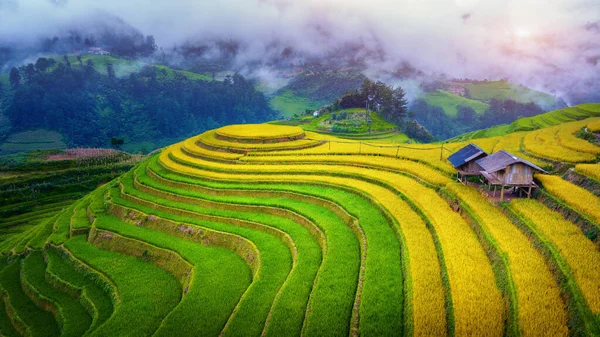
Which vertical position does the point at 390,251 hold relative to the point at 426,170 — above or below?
below

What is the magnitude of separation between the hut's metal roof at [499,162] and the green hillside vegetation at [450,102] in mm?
73084

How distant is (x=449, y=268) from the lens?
9.75m

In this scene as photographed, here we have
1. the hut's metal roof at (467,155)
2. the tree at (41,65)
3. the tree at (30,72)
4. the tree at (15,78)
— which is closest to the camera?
the hut's metal roof at (467,155)

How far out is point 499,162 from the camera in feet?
43.5

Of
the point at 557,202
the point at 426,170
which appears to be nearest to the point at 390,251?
the point at 557,202

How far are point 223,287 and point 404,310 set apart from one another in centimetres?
725

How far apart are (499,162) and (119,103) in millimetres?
94772

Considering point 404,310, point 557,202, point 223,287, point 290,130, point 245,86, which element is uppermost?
point 245,86

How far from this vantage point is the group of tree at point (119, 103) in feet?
242

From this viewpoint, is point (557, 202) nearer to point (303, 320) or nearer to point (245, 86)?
point (303, 320)

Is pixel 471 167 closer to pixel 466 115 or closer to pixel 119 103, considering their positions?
pixel 466 115

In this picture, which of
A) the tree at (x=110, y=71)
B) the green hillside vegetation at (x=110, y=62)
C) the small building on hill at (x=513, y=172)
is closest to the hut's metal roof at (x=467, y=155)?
the small building on hill at (x=513, y=172)

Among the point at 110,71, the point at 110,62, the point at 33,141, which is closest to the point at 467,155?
the point at 33,141

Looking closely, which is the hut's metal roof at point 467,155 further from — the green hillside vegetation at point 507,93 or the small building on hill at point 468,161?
the green hillside vegetation at point 507,93
